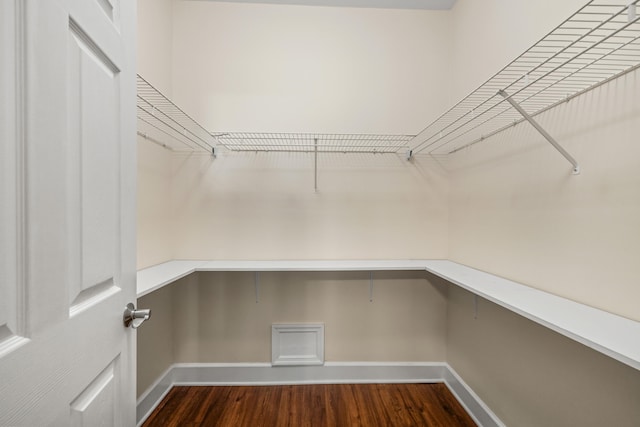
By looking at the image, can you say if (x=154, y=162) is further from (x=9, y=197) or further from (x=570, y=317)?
(x=570, y=317)

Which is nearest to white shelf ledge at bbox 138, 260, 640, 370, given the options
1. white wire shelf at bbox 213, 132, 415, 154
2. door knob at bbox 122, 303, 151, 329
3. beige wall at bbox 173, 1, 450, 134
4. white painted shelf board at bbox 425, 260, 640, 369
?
white painted shelf board at bbox 425, 260, 640, 369

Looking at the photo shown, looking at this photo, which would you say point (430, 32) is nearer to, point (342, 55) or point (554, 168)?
point (342, 55)

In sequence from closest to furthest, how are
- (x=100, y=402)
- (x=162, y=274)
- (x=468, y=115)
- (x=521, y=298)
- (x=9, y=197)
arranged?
1. (x=9, y=197)
2. (x=100, y=402)
3. (x=521, y=298)
4. (x=162, y=274)
5. (x=468, y=115)

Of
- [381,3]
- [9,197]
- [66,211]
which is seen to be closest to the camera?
[9,197]

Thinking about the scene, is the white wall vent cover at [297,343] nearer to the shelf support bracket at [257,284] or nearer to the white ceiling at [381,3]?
the shelf support bracket at [257,284]

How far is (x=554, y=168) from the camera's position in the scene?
1.14 m

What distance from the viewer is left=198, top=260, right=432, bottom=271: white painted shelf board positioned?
5.29 feet

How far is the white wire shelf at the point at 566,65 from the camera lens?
754 millimetres

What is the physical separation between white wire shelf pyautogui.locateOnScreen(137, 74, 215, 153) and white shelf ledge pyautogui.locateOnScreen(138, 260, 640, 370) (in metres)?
0.76

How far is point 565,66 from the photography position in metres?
1.08

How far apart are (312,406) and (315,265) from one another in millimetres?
843

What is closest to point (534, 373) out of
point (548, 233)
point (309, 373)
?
point (548, 233)

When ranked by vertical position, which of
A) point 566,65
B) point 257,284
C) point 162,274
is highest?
point 566,65

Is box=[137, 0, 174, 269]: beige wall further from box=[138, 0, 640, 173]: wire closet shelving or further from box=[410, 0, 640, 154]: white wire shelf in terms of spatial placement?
box=[410, 0, 640, 154]: white wire shelf
